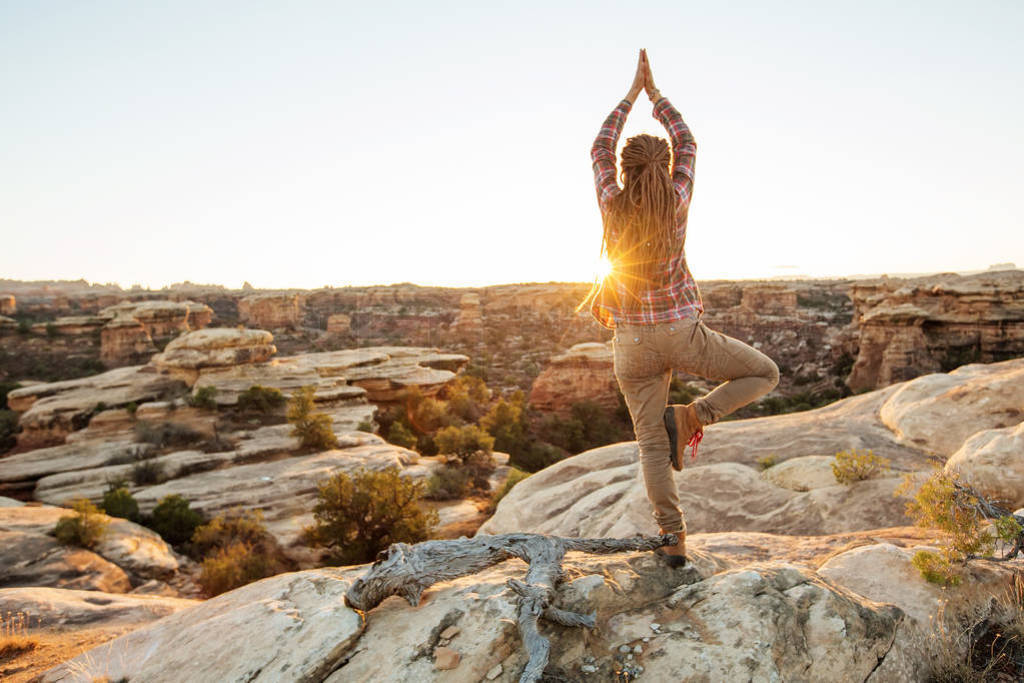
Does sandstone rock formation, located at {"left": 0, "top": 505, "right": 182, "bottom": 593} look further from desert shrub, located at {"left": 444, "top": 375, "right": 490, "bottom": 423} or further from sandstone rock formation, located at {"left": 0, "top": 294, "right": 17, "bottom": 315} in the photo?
sandstone rock formation, located at {"left": 0, "top": 294, "right": 17, "bottom": 315}

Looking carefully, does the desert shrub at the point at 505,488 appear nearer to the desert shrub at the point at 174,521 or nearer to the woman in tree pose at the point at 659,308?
the desert shrub at the point at 174,521

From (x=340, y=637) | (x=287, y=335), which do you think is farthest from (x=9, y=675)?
(x=287, y=335)

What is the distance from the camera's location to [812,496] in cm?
480

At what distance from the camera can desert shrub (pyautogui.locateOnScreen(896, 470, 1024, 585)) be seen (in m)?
2.60

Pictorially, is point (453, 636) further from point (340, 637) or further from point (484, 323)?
point (484, 323)

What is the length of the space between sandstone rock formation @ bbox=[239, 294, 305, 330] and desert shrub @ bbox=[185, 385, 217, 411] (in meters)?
28.8

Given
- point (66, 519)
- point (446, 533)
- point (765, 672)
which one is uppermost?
point (765, 672)

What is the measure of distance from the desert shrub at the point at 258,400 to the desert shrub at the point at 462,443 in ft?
24.6

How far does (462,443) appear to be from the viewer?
1537 cm

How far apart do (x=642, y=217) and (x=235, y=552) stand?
880cm

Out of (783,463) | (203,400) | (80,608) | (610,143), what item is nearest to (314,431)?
(203,400)

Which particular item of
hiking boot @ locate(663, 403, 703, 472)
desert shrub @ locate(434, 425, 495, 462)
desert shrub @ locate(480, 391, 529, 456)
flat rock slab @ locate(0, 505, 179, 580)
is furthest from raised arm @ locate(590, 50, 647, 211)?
desert shrub @ locate(480, 391, 529, 456)

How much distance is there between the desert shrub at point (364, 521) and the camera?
8.63 m

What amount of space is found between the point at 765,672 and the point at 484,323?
45659 mm
